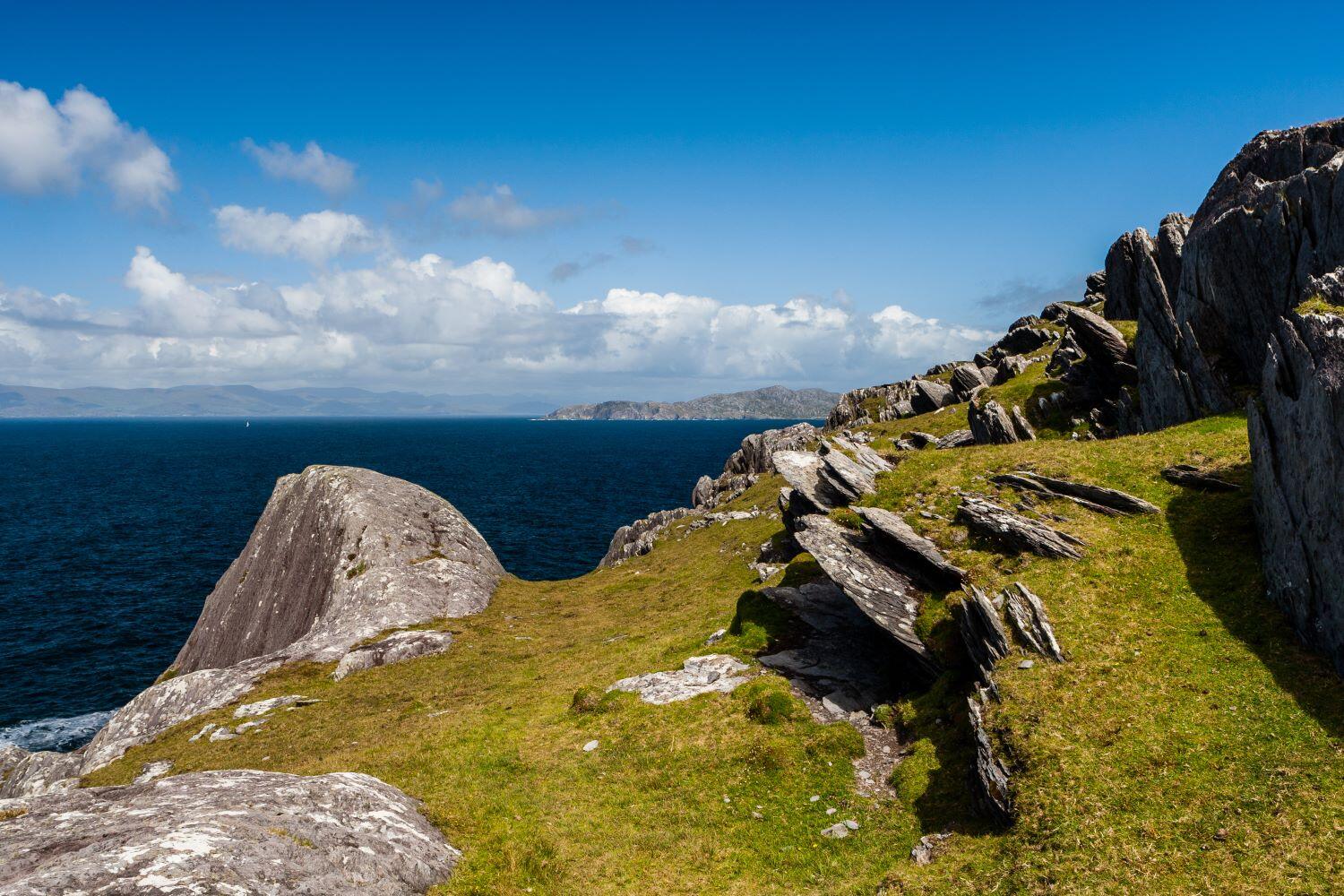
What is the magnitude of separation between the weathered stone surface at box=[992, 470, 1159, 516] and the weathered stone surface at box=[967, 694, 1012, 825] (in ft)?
42.3

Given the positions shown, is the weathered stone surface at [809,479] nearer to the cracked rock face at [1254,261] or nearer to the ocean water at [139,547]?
the cracked rock face at [1254,261]

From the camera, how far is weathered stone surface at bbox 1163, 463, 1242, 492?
1050 inches

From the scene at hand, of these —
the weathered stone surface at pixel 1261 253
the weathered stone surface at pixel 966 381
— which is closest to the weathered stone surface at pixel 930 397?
the weathered stone surface at pixel 966 381

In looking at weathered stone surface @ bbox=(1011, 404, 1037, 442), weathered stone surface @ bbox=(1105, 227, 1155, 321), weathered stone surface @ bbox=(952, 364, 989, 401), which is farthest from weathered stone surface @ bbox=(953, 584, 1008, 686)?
weathered stone surface @ bbox=(952, 364, 989, 401)

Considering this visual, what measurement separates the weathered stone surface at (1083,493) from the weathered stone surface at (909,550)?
19.0 feet

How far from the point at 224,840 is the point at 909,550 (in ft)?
80.7

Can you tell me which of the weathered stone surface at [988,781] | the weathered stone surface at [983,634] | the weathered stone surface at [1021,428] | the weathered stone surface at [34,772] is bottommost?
the weathered stone surface at [34,772]

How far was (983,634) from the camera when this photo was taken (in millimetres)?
22297

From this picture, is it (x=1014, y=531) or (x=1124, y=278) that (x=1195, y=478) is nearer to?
(x=1014, y=531)

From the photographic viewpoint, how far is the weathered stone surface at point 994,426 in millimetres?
42625

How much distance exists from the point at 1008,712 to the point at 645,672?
54.6 feet

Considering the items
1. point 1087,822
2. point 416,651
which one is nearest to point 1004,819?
point 1087,822

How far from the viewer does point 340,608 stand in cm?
4556

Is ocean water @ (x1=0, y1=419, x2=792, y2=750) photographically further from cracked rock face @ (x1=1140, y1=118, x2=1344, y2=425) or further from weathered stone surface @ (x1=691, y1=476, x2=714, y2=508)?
cracked rock face @ (x1=1140, y1=118, x2=1344, y2=425)
